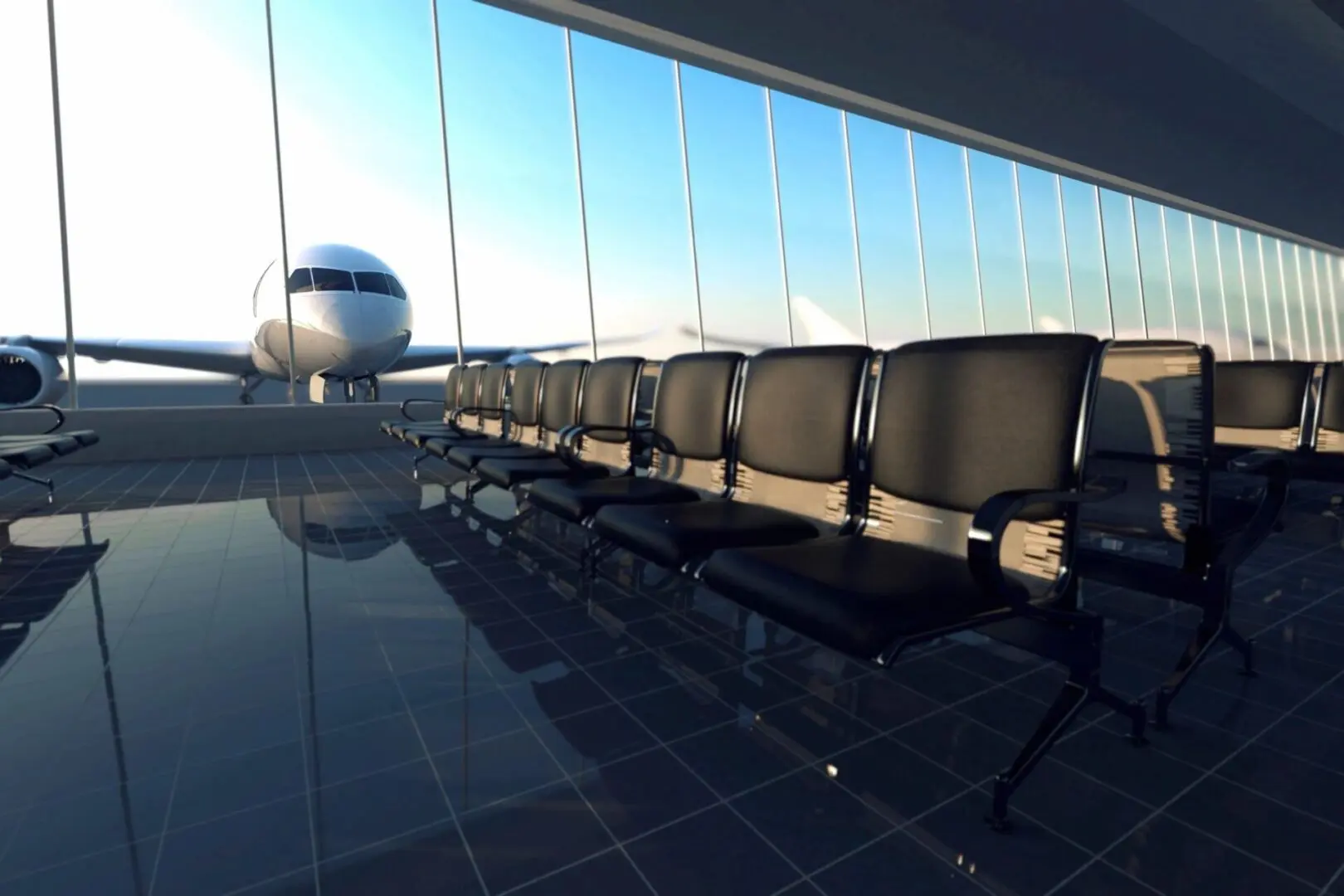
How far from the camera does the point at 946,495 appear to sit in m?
1.43

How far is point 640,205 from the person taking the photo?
26.5ft

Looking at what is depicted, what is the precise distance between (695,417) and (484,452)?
1688 mm

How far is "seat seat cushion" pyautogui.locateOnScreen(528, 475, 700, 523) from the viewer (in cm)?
213

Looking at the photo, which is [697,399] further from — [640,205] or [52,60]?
[52,60]

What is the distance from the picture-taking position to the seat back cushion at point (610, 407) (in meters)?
2.79

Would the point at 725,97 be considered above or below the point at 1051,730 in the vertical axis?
above

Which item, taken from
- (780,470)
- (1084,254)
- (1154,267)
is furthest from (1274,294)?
(780,470)

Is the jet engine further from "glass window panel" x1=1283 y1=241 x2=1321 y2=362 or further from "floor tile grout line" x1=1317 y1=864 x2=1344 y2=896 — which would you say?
"glass window panel" x1=1283 y1=241 x2=1321 y2=362

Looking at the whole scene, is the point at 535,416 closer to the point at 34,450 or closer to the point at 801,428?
the point at 801,428

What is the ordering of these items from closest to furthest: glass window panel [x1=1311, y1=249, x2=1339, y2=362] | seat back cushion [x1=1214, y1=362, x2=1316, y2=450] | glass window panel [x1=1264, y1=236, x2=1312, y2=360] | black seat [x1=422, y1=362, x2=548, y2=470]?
seat back cushion [x1=1214, y1=362, x2=1316, y2=450], black seat [x1=422, y1=362, x2=548, y2=470], glass window panel [x1=1264, y1=236, x2=1312, y2=360], glass window panel [x1=1311, y1=249, x2=1339, y2=362]

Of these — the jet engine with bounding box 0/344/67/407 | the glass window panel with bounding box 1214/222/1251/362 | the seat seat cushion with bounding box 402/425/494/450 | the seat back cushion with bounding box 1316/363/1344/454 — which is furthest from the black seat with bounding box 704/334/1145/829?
the glass window panel with bounding box 1214/222/1251/362

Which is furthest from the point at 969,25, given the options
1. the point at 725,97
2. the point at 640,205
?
the point at 640,205

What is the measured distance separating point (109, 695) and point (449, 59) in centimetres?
740

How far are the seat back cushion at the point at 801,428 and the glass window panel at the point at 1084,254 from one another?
36.1 feet
